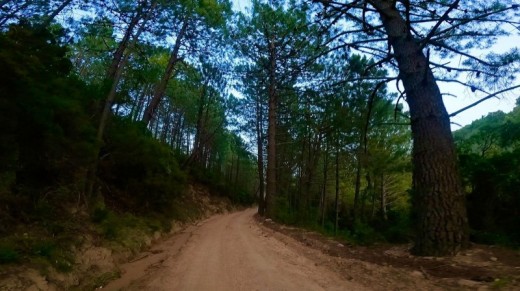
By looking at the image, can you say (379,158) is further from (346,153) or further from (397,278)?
(397,278)

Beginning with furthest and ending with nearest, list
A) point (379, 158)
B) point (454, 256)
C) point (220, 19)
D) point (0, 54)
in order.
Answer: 1. point (379, 158)
2. point (220, 19)
3. point (0, 54)
4. point (454, 256)

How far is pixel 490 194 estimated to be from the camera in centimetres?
740

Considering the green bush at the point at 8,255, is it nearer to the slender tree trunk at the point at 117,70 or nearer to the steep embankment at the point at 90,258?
the steep embankment at the point at 90,258

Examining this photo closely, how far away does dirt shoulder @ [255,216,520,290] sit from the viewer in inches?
140

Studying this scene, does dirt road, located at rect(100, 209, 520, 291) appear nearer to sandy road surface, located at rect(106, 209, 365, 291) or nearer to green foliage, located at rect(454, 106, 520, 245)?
sandy road surface, located at rect(106, 209, 365, 291)

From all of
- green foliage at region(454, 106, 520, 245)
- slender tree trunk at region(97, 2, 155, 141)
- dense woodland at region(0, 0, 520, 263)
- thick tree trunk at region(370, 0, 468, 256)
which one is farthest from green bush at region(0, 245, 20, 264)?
green foliage at region(454, 106, 520, 245)

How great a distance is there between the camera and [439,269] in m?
4.09

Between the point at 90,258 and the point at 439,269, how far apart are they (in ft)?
16.8

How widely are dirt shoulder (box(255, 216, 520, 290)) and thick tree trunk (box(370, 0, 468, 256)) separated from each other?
0.80 feet

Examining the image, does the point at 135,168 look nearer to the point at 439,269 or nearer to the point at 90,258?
the point at 90,258

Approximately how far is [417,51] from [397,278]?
3376 mm

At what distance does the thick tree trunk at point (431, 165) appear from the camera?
4.57 metres

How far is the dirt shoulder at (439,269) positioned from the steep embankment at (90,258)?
357 centimetres

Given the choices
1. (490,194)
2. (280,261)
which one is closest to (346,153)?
(490,194)
